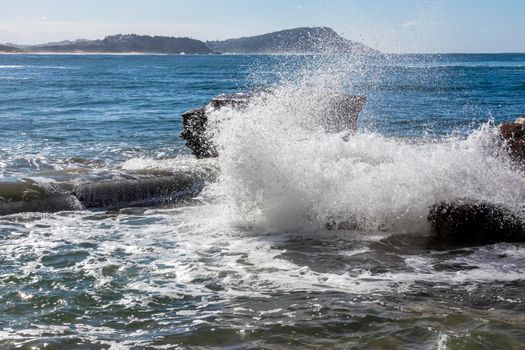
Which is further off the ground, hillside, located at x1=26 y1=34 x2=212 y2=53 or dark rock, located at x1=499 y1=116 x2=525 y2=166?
hillside, located at x1=26 y1=34 x2=212 y2=53

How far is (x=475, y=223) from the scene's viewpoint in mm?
7324

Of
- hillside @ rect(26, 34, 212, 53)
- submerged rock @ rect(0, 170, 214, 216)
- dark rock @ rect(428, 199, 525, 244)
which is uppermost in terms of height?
hillside @ rect(26, 34, 212, 53)

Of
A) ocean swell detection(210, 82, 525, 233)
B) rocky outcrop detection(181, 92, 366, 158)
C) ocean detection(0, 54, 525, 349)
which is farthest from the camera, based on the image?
rocky outcrop detection(181, 92, 366, 158)

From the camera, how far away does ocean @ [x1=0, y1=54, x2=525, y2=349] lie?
4.69m

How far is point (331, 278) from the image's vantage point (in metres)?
5.89

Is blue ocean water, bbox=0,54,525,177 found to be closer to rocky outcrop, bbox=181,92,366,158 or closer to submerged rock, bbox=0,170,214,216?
rocky outcrop, bbox=181,92,366,158

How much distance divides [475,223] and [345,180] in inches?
70.0

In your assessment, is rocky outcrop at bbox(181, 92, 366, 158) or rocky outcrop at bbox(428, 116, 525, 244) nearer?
rocky outcrop at bbox(428, 116, 525, 244)

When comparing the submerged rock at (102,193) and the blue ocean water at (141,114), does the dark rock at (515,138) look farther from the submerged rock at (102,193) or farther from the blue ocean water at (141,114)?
the blue ocean water at (141,114)

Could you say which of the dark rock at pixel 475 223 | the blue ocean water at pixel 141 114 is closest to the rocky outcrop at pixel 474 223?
the dark rock at pixel 475 223

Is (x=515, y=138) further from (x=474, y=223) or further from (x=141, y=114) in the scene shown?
(x=141, y=114)

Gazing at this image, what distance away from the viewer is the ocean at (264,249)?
15.4 feet

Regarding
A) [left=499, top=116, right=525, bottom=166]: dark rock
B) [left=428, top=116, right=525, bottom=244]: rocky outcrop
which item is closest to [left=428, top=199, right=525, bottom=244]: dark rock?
[left=428, top=116, right=525, bottom=244]: rocky outcrop

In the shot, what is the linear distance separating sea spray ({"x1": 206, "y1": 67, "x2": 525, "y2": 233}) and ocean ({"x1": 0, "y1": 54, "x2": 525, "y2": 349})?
20mm
